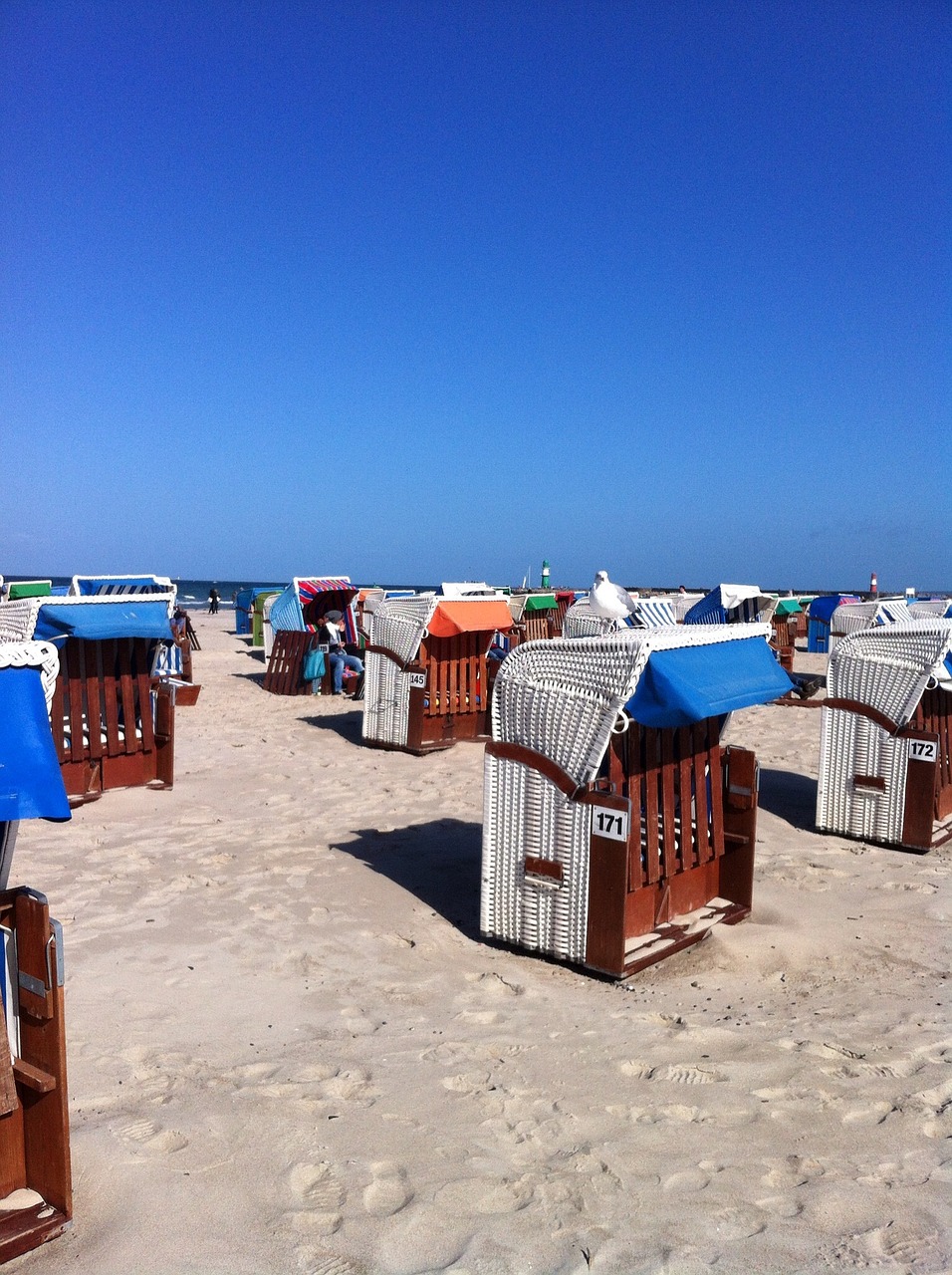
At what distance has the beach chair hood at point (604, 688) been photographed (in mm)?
5164

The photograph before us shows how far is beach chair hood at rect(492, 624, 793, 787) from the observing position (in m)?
5.16

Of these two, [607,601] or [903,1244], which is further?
[607,601]

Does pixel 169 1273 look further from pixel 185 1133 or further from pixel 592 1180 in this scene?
pixel 592 1180

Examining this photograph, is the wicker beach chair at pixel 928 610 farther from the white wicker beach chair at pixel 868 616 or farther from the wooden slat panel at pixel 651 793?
the wooden slat panel at pixel 651 793

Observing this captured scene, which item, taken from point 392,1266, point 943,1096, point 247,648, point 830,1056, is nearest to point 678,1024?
point 830,1056

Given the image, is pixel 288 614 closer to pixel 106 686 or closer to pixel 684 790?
pixel 106 686

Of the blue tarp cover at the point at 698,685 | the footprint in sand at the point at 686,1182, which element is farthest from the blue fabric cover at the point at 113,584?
the footprint in sand at the point at 686,1182

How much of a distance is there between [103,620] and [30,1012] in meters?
5.63

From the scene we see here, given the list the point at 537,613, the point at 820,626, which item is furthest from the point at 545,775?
the point at 820,626

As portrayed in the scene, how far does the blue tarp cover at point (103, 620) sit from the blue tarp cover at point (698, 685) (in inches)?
180

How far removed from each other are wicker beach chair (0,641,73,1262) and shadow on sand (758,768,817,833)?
21.9ft

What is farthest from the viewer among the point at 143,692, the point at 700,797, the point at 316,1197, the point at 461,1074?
the point at 143,692

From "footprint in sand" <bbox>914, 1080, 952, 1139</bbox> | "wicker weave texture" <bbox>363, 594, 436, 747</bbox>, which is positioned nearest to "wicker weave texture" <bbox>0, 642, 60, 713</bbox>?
"footprint in sand" <bbox>914, 1080, 952, 1139</bbox>

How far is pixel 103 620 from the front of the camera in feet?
27.3
